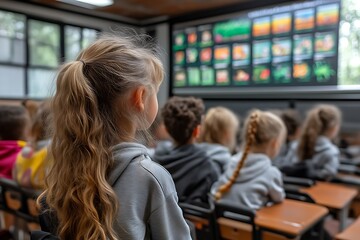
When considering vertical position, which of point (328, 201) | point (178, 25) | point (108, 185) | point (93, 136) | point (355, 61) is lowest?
point (328, 201)

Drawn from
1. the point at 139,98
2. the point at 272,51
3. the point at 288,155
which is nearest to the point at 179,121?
the point at 139,98

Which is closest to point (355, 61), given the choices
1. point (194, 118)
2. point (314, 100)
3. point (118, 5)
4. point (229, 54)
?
point (314, 100)

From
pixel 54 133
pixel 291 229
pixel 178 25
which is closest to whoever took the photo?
pixel 54 133

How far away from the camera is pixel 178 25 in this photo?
17.3 ft

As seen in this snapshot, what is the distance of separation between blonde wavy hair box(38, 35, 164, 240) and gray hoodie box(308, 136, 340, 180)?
2148 mm

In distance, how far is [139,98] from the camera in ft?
2.68

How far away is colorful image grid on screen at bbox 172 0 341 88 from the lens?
150 inches

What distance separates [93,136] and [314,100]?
12.3 ft

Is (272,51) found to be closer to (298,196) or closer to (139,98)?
(298,196)

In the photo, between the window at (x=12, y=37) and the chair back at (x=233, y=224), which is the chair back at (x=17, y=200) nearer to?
the chair back at (x=233, y=224)

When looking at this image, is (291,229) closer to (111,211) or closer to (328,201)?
(328,201)

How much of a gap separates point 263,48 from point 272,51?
135 millimetres

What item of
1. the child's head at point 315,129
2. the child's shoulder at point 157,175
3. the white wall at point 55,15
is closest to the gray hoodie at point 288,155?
the child's head at point 315,129

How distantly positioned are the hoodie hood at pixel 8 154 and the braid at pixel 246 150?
1.36m
